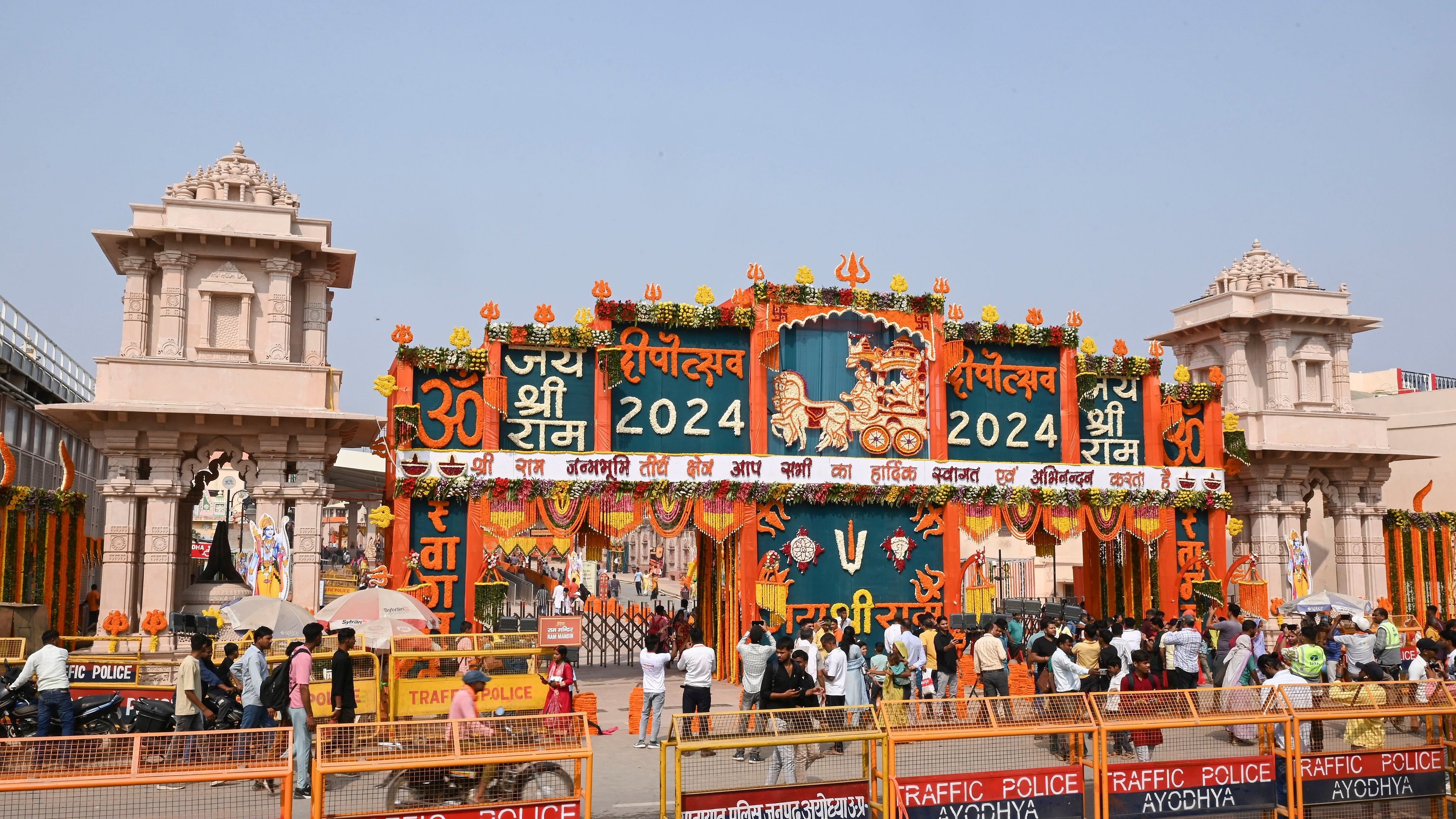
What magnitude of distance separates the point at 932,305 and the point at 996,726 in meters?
14.8

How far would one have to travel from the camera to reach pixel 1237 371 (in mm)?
28312

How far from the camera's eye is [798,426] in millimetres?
22312

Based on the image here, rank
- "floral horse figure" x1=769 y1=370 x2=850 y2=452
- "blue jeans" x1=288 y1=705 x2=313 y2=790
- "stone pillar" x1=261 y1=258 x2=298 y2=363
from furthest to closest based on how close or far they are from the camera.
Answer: "floral horse figure" x1=769 y1=370 x2=850 y2=452 → "stone pillar" x1=261 y1=258 x2=298 y2=363 → "blue jeans" x1=288 y1=705 x2=313 y2=790

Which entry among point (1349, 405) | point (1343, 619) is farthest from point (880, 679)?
point (1349, 405)

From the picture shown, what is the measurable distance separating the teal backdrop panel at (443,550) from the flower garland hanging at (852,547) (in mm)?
7188

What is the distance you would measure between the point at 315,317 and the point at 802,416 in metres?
9.56

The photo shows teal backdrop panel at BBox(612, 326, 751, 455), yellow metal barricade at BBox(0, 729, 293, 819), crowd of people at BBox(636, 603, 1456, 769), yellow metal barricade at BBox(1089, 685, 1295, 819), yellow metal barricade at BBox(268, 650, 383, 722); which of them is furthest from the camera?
teal backdrop panel at BBox(612, 326, 751, 455)

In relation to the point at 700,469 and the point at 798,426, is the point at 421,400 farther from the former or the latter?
the point at 798,426

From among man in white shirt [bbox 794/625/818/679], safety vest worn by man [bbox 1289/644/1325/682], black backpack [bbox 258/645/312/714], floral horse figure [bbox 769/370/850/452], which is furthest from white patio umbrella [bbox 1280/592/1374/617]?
black backpack [bbox 258/645/312/714]

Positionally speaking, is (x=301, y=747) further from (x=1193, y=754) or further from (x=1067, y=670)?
(x=1067, y=670)

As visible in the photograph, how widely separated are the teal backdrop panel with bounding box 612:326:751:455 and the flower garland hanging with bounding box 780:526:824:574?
79.1 inches

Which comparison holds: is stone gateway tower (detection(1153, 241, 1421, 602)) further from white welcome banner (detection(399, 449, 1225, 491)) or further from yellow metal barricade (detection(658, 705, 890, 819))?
yellow metal barricade (detection(658, 705, 890, 819))

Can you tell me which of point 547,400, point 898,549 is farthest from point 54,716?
point 898,549

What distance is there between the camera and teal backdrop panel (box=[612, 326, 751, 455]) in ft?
71.2
